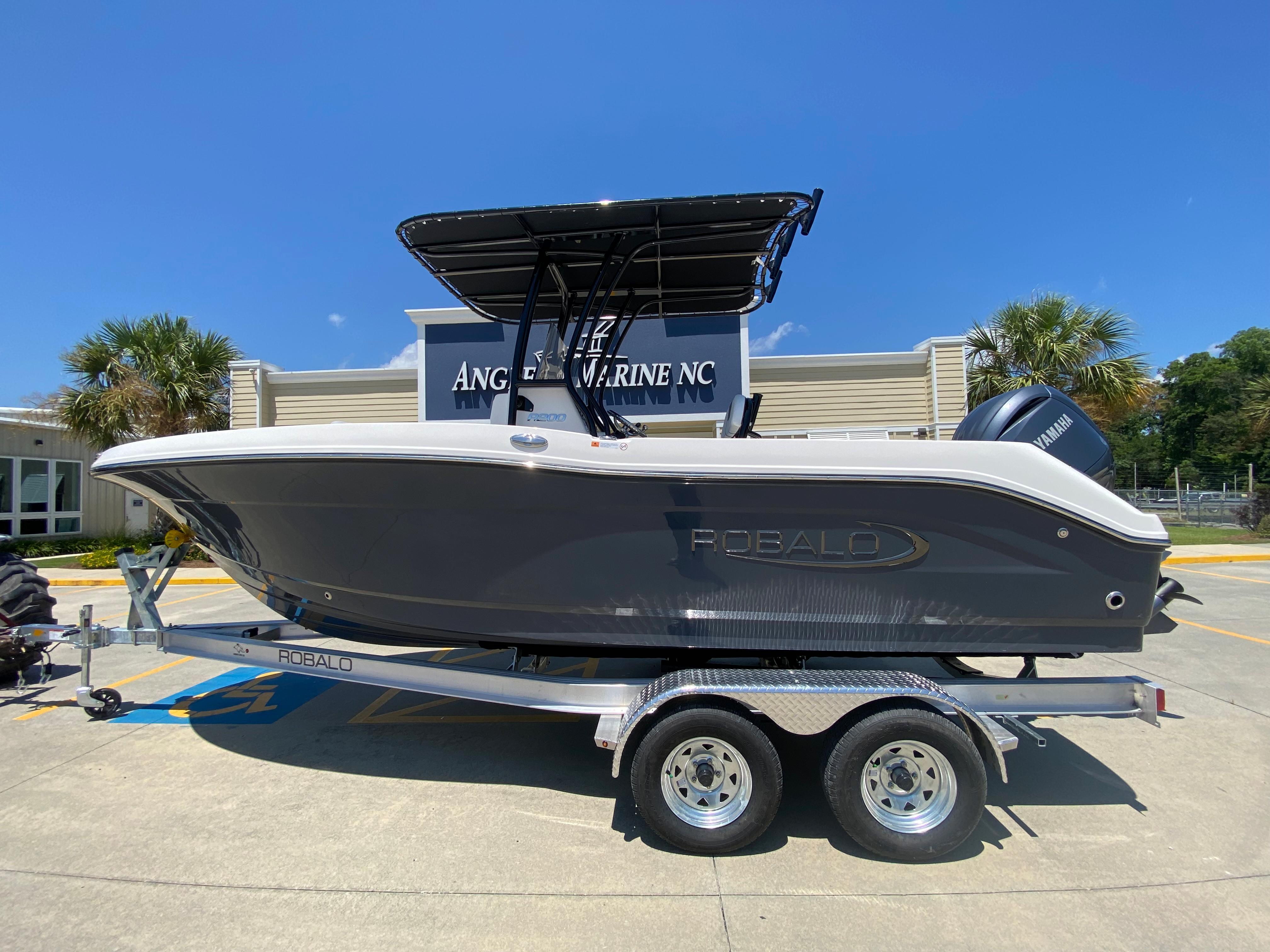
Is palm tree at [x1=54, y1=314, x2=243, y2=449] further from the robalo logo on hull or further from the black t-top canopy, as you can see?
the robalo logo on hull

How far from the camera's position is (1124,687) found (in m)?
2.98

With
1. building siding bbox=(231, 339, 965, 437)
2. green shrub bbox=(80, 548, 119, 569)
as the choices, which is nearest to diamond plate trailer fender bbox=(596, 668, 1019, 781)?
building siding bbox=(231, 339, 965, 437)

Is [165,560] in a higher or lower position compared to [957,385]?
lower

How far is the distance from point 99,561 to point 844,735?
45.1 feet

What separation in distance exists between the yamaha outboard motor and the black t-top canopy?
132 centimetres

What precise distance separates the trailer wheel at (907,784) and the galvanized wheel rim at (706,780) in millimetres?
366

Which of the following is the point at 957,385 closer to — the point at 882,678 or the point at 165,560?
the point at 882,678

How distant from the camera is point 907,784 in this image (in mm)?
2801

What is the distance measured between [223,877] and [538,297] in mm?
3368

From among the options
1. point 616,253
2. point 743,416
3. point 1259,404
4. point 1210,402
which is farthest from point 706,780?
point 1210,402

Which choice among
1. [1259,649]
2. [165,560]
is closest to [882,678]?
[165,560]

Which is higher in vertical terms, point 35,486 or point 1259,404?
point 1259,404

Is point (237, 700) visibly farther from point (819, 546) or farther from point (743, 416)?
point (819, 546)

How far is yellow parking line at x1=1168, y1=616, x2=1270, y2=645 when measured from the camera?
6.14 metres
